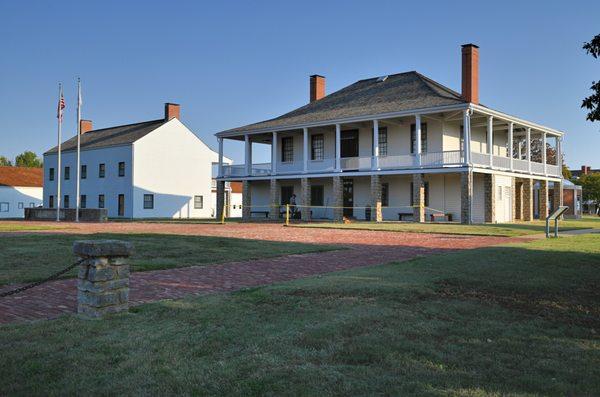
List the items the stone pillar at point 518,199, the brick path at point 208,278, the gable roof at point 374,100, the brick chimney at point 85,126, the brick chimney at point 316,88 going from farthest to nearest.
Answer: the brick chimney at point 85,126
the brick chimney at point 316,88
the stone pillar at point 518,199
the gable roof at point 374,100
the brick path at point 208,278

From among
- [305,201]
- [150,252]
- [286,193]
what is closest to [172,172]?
[286,193]

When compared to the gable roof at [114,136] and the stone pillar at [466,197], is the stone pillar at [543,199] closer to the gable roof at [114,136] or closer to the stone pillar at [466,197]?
the stone pillar at [466,197]

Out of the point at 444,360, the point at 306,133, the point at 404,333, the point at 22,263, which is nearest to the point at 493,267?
the point at 404,333

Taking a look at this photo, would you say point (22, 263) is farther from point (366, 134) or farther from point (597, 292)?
point (366, 134)

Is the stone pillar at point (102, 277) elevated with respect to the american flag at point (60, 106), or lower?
lower

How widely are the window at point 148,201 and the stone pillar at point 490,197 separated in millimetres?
27812

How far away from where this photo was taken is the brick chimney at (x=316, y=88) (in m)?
43.6

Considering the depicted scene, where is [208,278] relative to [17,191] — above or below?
below

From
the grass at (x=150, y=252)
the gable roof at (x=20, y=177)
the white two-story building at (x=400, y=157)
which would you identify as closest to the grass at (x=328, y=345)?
the grass at (x=150, y=252)

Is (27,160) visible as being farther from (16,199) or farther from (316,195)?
(316,195)

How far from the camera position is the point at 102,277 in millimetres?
6441

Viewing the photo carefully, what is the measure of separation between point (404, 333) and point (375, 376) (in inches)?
55.0

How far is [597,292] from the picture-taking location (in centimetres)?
845

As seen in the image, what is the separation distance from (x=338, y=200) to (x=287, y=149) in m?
8.31
